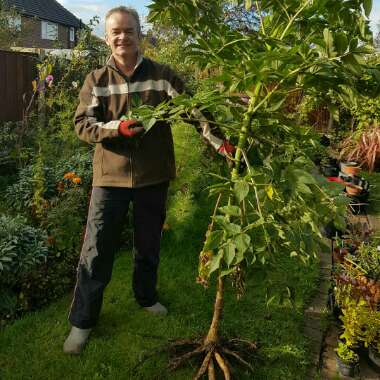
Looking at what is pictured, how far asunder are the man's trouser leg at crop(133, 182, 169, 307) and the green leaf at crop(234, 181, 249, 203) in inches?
49.6

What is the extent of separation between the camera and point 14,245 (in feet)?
11.0

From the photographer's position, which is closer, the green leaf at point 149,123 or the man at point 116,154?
the green leaf at point 149,123

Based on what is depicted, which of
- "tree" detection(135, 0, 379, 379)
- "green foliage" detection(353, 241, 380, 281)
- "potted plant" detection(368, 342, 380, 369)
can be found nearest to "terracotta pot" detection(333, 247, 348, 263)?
"green foliage" detection(353, 241, 380, 281)

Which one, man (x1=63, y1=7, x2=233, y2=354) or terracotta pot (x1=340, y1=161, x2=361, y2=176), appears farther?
terracotta pot (x1=340, y1=161, x2=361, y2=176)

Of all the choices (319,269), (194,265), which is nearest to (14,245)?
(194,265)

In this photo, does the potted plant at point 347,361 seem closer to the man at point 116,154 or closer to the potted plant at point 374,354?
the potted plant at point 374,354

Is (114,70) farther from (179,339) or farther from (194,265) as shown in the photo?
(194,265)

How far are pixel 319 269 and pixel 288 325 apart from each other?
1.21m

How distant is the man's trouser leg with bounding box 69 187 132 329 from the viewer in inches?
115

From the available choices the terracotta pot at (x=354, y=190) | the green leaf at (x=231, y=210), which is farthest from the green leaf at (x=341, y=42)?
the terracotta pot at (x=354, y=190)

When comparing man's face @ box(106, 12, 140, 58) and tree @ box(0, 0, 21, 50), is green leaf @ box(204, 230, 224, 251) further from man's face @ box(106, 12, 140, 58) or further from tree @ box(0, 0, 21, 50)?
tree @ box(0, 0, 21, 50)

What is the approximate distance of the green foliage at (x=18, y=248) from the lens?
3.26 metres

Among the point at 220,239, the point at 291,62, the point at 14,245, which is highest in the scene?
the point at 291,62

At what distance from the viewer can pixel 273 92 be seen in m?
2.00
